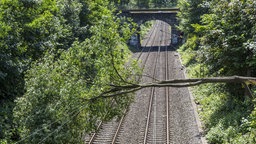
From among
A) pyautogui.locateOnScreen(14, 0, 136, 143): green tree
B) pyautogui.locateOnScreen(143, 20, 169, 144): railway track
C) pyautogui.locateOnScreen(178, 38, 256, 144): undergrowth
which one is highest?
pyautogui.locateOnScreen(14, 0, 136, 143): green tree

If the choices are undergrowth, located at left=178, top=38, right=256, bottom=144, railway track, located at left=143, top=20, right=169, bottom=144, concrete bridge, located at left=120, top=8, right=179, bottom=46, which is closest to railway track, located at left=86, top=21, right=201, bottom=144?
railway track, located at left=143, top=20, right=169, bottom=144

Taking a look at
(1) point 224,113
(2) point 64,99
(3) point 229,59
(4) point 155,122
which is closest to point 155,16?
(4) point 155,122

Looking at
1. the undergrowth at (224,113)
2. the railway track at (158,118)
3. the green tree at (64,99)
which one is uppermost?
the green tree at (64,99)

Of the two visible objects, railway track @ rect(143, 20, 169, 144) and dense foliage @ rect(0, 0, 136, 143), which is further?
railway track @ rect(143, 20, 169, 144)

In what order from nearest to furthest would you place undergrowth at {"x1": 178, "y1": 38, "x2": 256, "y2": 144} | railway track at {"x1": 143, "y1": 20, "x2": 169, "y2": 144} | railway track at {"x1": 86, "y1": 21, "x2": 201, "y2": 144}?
undergrowth at {"x1": 178, "y1": 38, "x2": 256, "y2": 144}
railway track at {"x1": 86, "y1": 21, "x2": 201, "y2": 144}
railway track at {"x1": 143, "y1": 20, "x2": 169, "y2": 144}

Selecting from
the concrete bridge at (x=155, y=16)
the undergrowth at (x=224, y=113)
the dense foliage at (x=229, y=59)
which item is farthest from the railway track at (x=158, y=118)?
the concrete bridge at (x=155, y=16)

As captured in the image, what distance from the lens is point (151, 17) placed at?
183ft

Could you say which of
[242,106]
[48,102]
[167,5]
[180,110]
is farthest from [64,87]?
[167,5]

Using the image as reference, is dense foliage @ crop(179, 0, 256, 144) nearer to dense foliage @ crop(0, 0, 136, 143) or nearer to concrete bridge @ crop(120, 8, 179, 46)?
dense foliage @ crop(0, 0, 136, 143)

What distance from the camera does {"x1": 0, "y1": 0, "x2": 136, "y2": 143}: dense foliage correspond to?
11125mm

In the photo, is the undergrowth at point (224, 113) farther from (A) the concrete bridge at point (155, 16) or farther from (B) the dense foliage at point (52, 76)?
(A) the concrete bridge at point (155, 16)

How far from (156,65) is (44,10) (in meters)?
18.2

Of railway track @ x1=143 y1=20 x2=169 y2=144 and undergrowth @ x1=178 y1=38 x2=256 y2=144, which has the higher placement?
undergrowth @ x1=178 y1=38 x2=256 y2=144

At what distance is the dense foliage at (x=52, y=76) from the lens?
11125 mm
